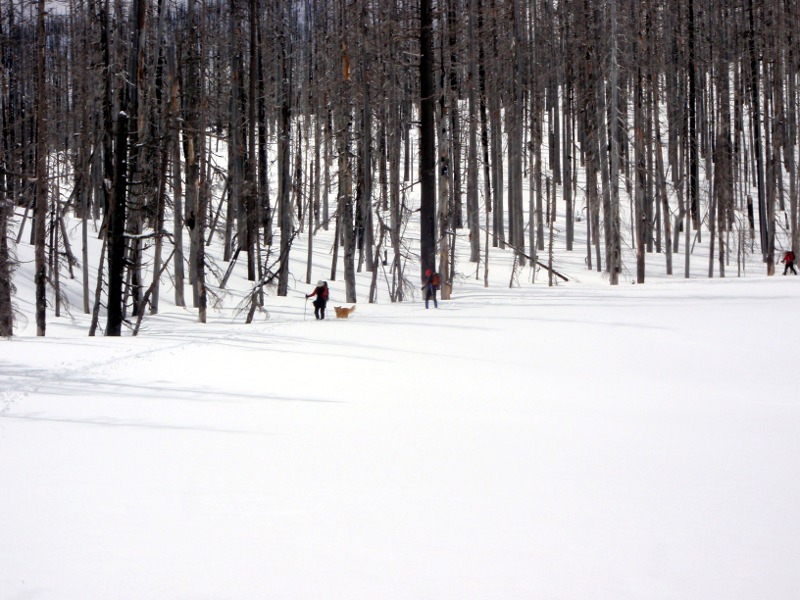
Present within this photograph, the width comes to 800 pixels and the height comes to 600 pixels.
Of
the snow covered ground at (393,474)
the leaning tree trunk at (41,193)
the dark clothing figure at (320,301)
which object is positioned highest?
the leaning tree trunk at (41,193)

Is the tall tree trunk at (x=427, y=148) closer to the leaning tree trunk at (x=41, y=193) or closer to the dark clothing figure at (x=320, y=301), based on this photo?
the dark clothing figure at (x=320, y=301)

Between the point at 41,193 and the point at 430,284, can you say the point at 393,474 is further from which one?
the point at 41,193

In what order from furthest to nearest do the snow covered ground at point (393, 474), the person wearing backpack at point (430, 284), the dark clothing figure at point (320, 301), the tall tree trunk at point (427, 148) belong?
the tall tree trunk at point (427, 148) < the person wearing backpack at point (430, 284) < the dark clothing figure at point (320, 301) < the snow covered ground at point (393, 474)

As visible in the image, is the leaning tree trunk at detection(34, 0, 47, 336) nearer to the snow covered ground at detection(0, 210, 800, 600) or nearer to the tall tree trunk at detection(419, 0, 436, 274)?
the snow covered ground at detection(0, 210, 800, 600)

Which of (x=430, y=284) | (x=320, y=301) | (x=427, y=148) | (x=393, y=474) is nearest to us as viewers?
(x=393, y=474)

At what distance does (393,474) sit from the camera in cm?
604

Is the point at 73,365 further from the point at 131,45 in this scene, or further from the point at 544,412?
the point at 131,45

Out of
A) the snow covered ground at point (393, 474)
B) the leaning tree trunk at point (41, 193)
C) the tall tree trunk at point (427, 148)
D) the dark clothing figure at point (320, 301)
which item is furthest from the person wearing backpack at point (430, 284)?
the leaning tree trunk at point (41, 193)

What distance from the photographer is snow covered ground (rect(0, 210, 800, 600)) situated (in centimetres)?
414

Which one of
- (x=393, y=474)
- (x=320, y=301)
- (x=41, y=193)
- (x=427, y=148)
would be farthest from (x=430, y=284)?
(x=393, y=474)

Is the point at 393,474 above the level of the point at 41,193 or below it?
below

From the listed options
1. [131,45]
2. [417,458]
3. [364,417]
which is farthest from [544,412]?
[131,45]

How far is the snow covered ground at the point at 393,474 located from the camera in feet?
13.6

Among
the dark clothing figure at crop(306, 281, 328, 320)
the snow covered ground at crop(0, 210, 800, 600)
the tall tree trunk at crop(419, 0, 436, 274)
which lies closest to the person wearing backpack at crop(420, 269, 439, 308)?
the tall tree trunk at crop(419, 0, 436, 274)
